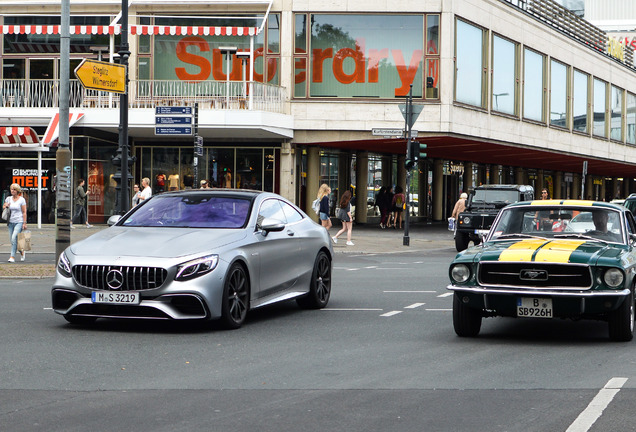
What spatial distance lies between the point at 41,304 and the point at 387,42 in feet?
90.0

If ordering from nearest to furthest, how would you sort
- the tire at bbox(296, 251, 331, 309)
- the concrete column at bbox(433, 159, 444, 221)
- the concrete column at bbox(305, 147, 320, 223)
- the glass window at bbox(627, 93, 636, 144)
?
the tire at bbox(296, 251, 331, 309), the concrete column at bbox(305, 147, 320, 223), the concrete column at bbox(433, 159, 444, 221), the glass window at bbox(627, 93, 636, 144)

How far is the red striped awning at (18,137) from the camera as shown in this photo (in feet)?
115

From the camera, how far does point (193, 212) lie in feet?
37.3

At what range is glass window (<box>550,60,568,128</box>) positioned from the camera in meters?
49.4

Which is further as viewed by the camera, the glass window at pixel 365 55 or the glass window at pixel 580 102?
the glass window at pixel 580 102

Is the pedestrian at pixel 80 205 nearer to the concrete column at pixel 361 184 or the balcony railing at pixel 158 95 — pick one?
the balcony railing at pixel 158 95

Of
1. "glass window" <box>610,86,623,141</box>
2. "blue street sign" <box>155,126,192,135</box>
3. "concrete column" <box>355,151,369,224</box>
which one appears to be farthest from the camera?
"glass window" <box>610,86,623,141</box>

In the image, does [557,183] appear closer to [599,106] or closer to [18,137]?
[599,106]

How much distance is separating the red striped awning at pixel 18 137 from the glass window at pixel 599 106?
3190cm

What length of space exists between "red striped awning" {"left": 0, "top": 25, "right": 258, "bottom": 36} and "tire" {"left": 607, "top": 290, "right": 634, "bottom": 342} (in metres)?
28.1

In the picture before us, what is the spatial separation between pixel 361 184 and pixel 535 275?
34.2 metres

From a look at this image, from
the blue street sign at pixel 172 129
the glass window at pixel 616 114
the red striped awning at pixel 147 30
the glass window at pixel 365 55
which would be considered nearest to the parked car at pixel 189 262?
the blue street sign at pixel 172 129

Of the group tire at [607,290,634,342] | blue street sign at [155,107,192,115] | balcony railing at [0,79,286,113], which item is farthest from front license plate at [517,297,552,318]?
balcony railing at [0,79,286,113]

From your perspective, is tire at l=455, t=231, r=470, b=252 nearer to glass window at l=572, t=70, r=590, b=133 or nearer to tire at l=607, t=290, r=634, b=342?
tire at l=607, t=290, r=634, b=342
